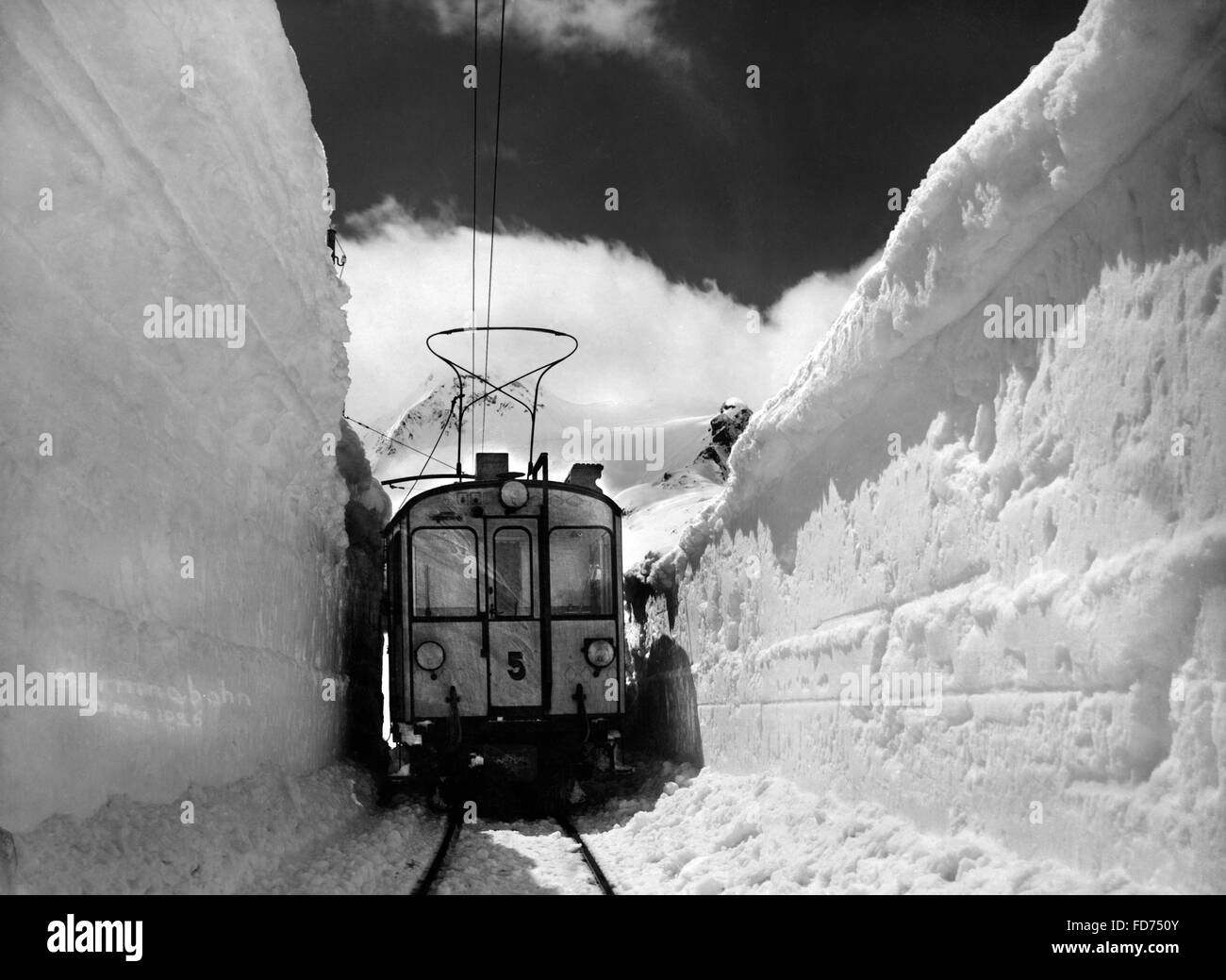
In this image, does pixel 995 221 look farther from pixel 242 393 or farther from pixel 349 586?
pixel 349 586

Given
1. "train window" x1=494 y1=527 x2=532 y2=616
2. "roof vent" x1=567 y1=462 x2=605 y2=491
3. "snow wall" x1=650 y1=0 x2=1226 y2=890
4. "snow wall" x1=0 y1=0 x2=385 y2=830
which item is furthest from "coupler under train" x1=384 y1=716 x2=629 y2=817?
"snow wall" x1=650 y1=0 x2=1226 y2=890

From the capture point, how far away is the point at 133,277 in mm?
5281

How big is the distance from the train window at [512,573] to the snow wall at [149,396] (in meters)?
2.22

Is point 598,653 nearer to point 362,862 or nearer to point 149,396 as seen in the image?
point 362,862

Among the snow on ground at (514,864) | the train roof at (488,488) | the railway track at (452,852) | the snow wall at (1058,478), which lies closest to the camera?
the snow wall at (1058,478)

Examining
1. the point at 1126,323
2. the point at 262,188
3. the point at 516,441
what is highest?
the point at 516,441

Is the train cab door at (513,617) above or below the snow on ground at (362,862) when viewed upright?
above

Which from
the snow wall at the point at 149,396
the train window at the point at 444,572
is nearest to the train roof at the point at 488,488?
the train window at the point at 444,572

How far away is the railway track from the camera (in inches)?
283

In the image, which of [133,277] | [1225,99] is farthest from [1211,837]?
[133,277]

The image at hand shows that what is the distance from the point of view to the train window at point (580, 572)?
1124cm

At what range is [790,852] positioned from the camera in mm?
6430

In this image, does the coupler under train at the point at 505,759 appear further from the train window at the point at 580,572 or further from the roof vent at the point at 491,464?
the roof vent at the point at 491,464

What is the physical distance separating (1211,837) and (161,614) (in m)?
4.53
